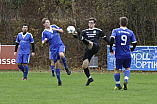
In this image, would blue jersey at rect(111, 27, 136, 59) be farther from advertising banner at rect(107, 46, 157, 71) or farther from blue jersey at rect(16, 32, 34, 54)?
advertising banner at rect(107, 46, 157, 71)

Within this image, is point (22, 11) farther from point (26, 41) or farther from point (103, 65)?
point (26, 41)

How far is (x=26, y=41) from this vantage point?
18.5 metres

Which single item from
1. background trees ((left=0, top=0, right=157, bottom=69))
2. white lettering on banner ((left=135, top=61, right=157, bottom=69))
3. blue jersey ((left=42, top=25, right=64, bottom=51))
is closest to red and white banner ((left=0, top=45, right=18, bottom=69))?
background trees ((left=0, top=0, right=157, bottom=69))

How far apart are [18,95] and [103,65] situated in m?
16.1

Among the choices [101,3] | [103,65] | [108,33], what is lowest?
[103,65]

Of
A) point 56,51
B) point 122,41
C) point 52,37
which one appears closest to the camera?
point 122,41

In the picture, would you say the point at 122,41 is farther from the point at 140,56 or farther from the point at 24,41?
the point at 140,56

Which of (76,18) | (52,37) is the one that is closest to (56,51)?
(52,37)

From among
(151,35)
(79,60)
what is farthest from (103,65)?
(151,35)

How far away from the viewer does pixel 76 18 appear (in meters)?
28.4

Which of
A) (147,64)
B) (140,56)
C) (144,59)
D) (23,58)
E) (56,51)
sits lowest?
(147,64)

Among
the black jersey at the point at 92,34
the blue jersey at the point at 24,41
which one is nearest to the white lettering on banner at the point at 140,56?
the blue jersey at the point at 24,41

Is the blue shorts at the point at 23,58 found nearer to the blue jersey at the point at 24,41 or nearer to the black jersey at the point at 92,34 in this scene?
the blue jersey at the point at 24,41

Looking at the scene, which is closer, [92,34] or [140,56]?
[92,34]
